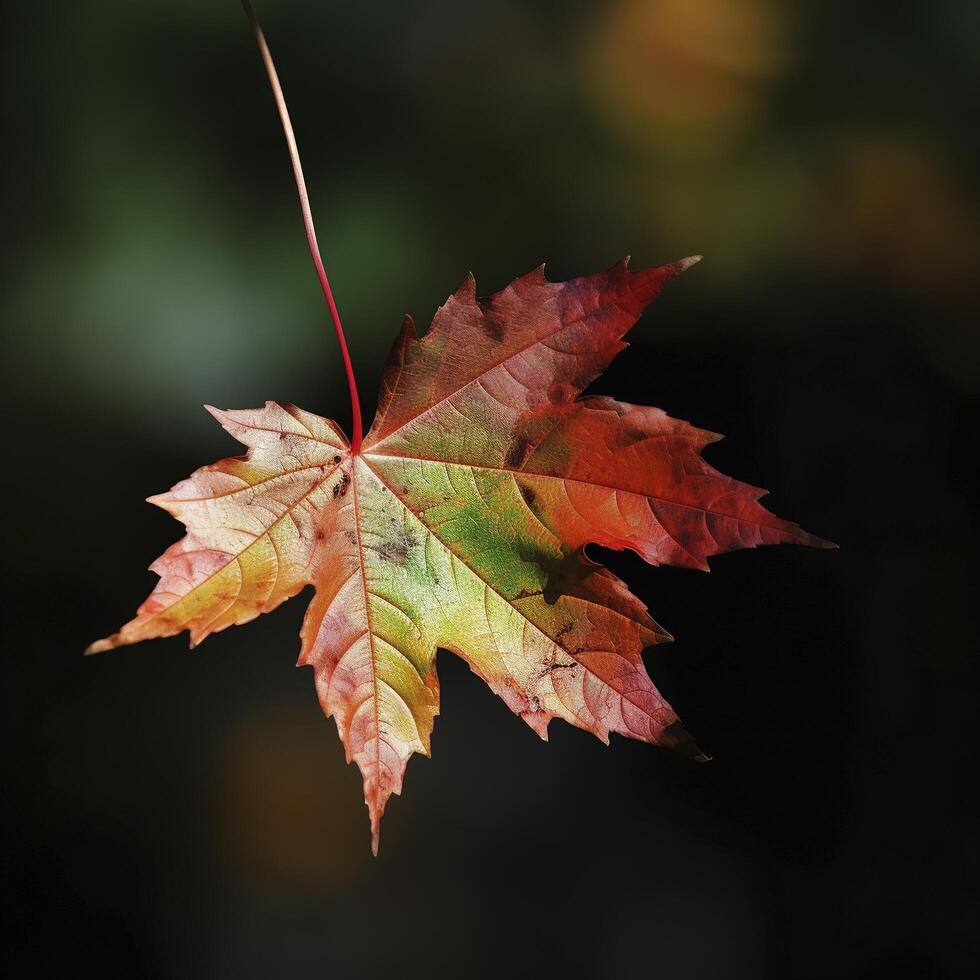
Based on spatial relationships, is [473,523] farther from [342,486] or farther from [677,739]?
[677,739]

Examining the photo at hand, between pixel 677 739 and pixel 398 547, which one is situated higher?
pixel 398 547

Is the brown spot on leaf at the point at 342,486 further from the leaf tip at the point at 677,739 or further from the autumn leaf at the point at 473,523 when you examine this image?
the leaf tip at the point at 677,739

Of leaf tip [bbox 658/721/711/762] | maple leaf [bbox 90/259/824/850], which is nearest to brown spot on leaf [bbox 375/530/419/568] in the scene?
maple leaf [bbox 90/259/824/850]

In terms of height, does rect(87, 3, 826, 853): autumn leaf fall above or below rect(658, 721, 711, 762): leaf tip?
above

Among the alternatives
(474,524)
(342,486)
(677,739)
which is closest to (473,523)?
(474,524)

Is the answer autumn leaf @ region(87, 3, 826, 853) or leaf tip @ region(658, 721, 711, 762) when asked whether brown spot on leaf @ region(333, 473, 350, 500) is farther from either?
leaf tip @ region(658, 721, 711, 762)

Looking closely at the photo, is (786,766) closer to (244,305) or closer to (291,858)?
(291,858)

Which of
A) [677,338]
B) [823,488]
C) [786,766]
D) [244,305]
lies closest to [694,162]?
[677,338]
